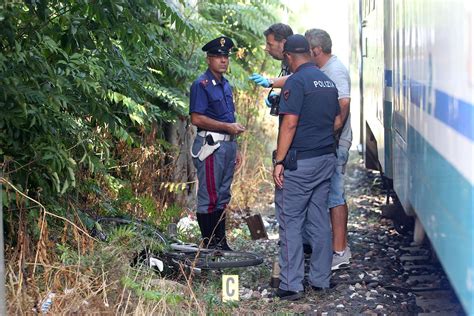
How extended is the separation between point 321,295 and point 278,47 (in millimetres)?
2314

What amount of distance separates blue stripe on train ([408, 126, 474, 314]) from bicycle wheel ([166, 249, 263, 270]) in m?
1.93

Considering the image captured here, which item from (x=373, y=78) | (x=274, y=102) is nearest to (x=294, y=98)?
(x=274, y=102)

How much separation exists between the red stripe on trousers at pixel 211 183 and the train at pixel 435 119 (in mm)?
1596

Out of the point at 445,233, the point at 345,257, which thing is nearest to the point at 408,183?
the point at 345,257

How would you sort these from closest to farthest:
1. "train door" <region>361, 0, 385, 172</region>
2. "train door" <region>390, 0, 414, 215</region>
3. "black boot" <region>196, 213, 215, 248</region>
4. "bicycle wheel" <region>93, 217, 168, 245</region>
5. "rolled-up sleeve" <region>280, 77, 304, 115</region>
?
"train door" <region>390, 0, 414, 215</region> < "rolled-up sleeve" <region>280, 77, 304, 115</region> < "bicycle wheel" <region>93, 217, 168, 245</region> < "black boot" <region>196, 213, 215, 248</region> < "train door" <region>361, 0, 385, 172</region>

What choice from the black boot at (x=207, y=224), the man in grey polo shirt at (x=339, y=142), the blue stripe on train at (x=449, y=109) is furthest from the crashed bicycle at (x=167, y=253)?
the blue stripe on train at (x=449, y=109)

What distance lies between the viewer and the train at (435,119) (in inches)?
159

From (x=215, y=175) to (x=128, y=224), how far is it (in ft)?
3.30

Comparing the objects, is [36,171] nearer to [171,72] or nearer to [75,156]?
[75,156]

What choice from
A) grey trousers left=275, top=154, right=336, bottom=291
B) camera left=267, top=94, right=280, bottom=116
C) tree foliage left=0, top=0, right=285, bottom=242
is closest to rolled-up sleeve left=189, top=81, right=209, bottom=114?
tree foliage left=0, top=0, right=285, bottom=242

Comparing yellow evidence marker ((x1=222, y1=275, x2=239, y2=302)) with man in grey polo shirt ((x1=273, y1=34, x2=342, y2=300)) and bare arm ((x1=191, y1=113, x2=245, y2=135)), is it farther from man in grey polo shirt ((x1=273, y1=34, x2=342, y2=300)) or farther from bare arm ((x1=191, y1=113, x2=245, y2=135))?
bare arm ((x1=191, y1=113, x2=245, y2=135))

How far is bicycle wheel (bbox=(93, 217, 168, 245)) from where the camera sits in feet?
25.7

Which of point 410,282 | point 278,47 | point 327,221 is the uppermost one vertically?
point 278,47

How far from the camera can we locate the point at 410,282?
7.93 meters
